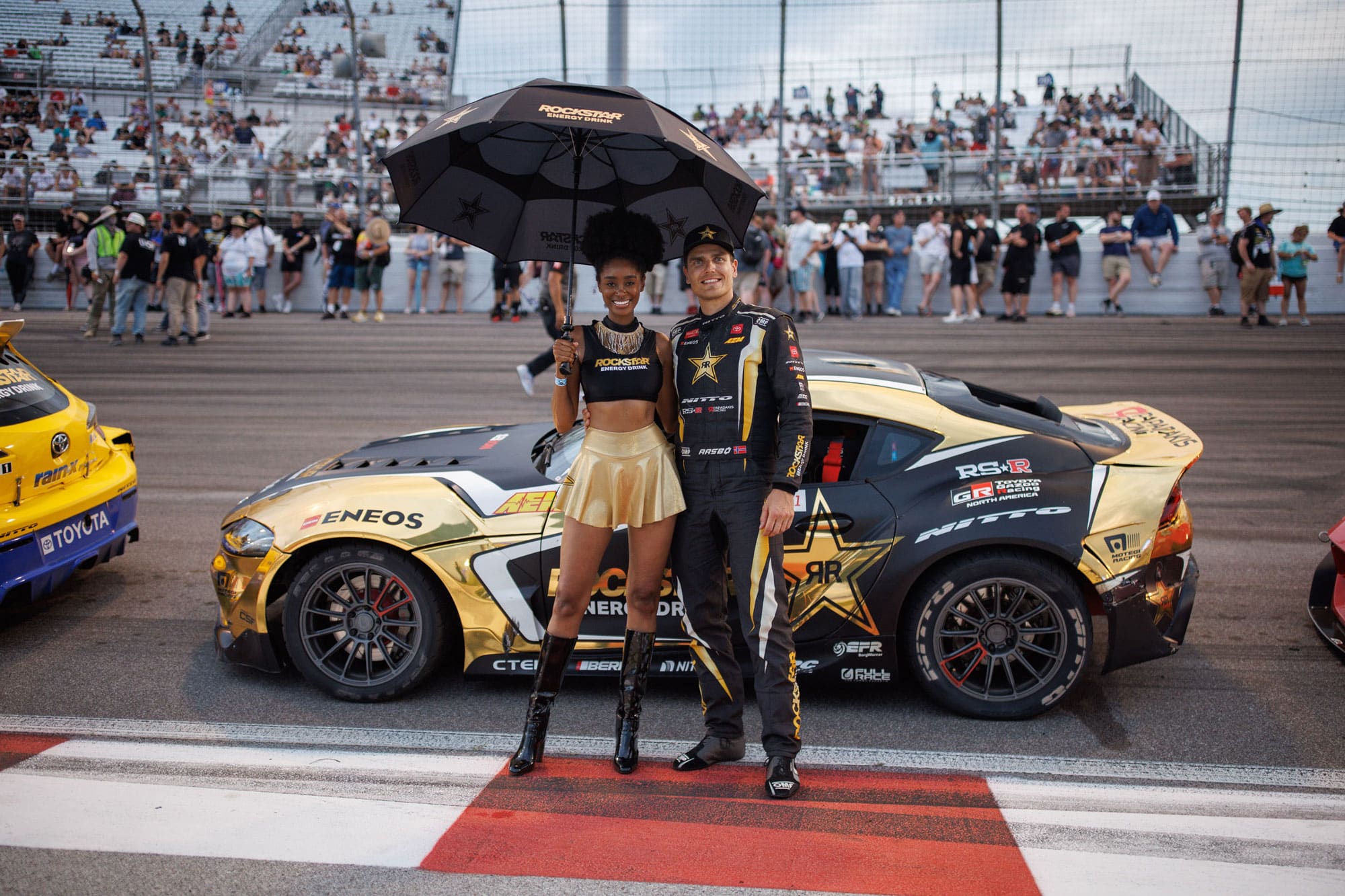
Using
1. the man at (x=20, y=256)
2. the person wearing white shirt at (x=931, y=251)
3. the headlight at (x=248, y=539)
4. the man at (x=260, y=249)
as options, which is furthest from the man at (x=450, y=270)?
the headlight at (x=248, y=539)

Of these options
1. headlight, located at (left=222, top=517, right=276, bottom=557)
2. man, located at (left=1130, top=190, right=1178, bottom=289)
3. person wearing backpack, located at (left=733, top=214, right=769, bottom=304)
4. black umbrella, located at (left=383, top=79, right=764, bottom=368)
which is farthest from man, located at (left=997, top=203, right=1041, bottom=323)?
headlight, located at (left=222, top=517, right=276, bottom=557)

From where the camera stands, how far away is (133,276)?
49.7ft

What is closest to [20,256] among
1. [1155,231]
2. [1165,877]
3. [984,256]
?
[984,256]

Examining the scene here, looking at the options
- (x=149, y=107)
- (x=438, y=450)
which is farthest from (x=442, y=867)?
(x=149, y=107)

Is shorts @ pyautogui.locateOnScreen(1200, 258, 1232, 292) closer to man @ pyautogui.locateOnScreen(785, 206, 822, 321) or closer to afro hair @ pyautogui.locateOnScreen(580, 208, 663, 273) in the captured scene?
man @ pyautogui.locateOnScreen(785, 206, 822, 321)

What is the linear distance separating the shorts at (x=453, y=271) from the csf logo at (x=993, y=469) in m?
16.2

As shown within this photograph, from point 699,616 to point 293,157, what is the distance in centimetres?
2052

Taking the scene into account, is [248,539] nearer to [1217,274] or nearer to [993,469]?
[993,469]

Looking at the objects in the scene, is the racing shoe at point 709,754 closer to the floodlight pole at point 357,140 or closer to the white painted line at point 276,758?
the white painted line at point 276,758

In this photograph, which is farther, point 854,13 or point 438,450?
point 854,13

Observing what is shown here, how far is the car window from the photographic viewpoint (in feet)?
16.4

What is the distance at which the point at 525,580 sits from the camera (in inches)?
163

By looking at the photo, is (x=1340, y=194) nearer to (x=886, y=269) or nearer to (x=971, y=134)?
(x=971, y=134)

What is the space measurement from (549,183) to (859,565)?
183 centimetres
